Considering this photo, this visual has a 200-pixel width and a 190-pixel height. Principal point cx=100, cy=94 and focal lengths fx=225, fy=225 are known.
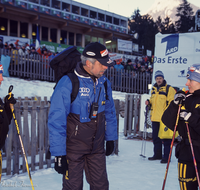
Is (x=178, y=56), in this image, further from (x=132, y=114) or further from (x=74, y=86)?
(x=74, y=86)

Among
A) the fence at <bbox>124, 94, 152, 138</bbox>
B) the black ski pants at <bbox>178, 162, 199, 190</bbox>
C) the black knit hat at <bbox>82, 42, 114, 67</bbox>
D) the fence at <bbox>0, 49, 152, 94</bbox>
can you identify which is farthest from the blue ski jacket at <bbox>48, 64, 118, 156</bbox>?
the fence at <bbox>0, 49, 152, 94</bbox>

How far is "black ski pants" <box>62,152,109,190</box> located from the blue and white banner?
6.02 metres

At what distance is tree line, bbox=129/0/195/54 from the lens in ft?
158

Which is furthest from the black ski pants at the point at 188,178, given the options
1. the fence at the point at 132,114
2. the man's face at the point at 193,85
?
the fence at the point at 132,114

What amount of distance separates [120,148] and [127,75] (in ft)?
36.3

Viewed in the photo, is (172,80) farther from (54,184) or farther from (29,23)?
(29,23)

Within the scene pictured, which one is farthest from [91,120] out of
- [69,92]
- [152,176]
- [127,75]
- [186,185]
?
[127,75]

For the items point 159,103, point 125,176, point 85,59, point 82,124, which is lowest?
point 125,176

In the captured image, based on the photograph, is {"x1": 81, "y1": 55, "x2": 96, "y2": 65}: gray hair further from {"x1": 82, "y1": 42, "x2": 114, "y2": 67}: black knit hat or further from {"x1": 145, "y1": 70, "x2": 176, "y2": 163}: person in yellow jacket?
{"x1": 145, "y1": 70, "x2": 176, "y2": 163}: person in yellow jacket

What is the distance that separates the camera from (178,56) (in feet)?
26.1

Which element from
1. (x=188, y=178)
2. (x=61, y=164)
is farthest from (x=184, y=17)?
(x=61, y=164)

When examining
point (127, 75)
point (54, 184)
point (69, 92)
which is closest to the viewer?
point (69, 92)

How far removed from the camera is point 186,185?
8.35 feet

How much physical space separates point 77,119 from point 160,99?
3.32 meters
